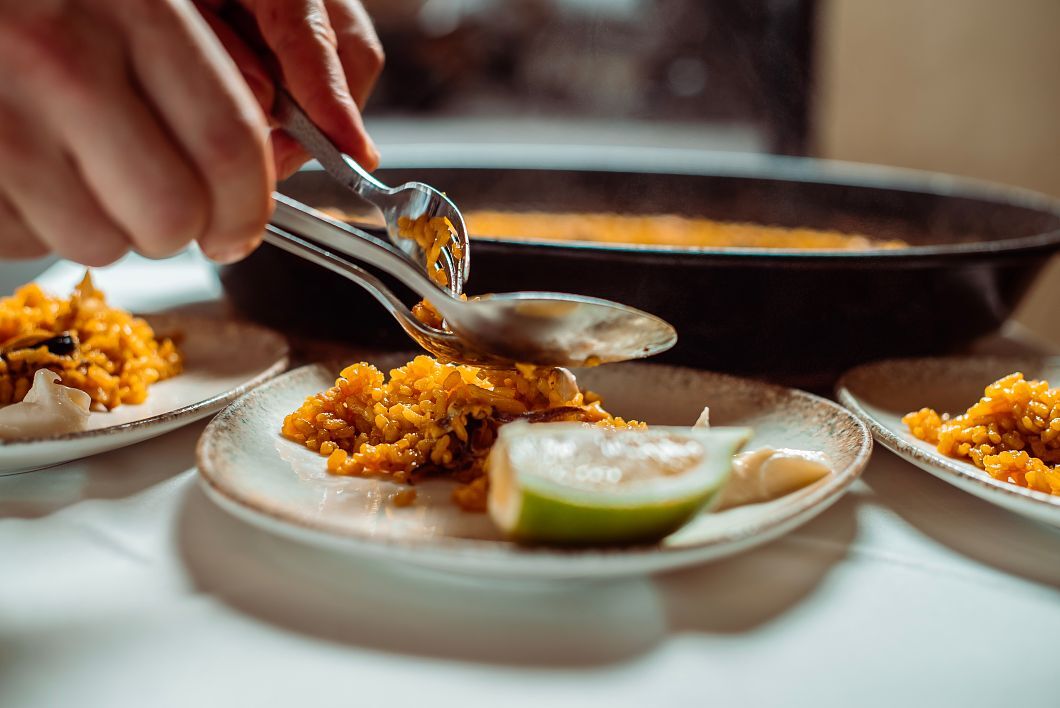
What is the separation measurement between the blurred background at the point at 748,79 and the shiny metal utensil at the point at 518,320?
3156 mm

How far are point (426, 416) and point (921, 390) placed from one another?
2.31 ft

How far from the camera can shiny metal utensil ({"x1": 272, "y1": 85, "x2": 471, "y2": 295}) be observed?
110cm

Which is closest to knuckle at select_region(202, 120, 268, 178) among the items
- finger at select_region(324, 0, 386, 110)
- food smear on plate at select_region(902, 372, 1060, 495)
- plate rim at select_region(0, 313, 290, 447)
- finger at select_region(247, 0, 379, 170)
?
plate rim at select_region(0, 313, 290, 447)

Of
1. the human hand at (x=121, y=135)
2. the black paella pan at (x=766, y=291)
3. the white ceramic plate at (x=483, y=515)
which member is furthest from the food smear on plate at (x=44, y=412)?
the black paella pan at (x=766, y=291)

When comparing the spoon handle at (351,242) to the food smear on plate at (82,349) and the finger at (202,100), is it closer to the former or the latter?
the finger at (202,100)

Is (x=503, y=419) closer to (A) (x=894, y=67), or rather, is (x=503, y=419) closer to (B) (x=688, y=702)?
(B) (x=688, y=702)

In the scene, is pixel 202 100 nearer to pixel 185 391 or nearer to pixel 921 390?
pixel 185 391

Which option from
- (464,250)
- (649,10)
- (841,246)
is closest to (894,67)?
(649,10)

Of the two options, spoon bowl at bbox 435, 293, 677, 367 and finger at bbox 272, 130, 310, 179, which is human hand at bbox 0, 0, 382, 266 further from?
finger at bbox 272, 130, 310, 179

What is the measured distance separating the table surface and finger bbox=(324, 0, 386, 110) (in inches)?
26.5

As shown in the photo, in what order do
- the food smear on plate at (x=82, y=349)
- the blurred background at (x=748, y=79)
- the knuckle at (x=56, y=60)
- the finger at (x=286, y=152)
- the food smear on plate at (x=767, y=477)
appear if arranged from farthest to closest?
the blurred background at (x=748, y=79)
the finger at (x=286, y=152)
the food smear on plate at (x=82, y=349)
the food smear on plate at (x=767, y=477)
the knuckle at (x=56, y=60)

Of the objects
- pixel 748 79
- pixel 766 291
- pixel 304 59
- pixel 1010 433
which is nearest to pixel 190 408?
pixel 304 59

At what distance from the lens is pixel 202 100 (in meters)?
0.66

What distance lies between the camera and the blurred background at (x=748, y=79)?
3.51 metres
